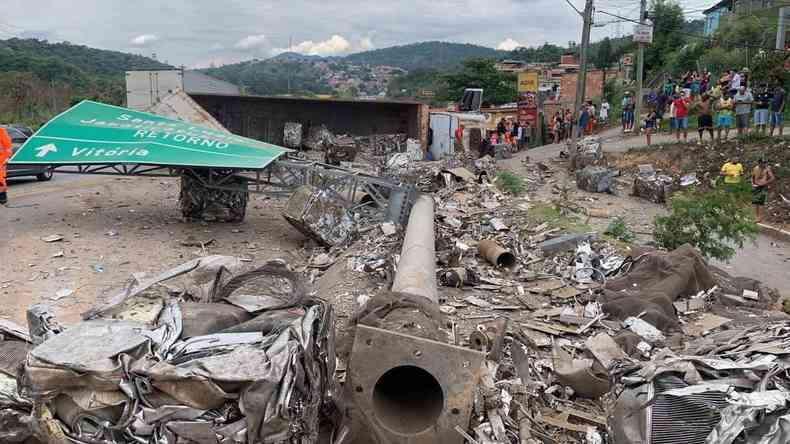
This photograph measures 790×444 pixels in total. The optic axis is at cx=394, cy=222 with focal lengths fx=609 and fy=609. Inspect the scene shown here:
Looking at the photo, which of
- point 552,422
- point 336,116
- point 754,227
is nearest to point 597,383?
point 552,422

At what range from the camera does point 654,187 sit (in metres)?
18.2

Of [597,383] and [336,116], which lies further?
[336,116]

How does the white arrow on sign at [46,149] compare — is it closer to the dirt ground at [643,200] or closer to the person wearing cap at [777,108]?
the dirt ground at [643,200]

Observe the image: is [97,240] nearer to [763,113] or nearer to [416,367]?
[416,367]

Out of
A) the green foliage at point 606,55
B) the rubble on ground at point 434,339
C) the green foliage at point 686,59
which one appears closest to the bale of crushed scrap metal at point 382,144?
the green foliage at point 686,59

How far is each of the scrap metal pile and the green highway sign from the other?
7841 mm

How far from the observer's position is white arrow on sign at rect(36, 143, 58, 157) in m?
12.2

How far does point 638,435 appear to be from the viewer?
3.99 metres

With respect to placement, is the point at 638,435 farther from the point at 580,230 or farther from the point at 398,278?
the point at 580,230

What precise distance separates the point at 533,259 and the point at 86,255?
311 inches

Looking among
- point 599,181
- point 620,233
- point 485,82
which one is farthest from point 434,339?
point 485,82

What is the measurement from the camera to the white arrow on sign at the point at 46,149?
12191mm

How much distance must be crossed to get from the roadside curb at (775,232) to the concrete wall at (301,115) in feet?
57.4

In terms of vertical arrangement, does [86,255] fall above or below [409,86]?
below
